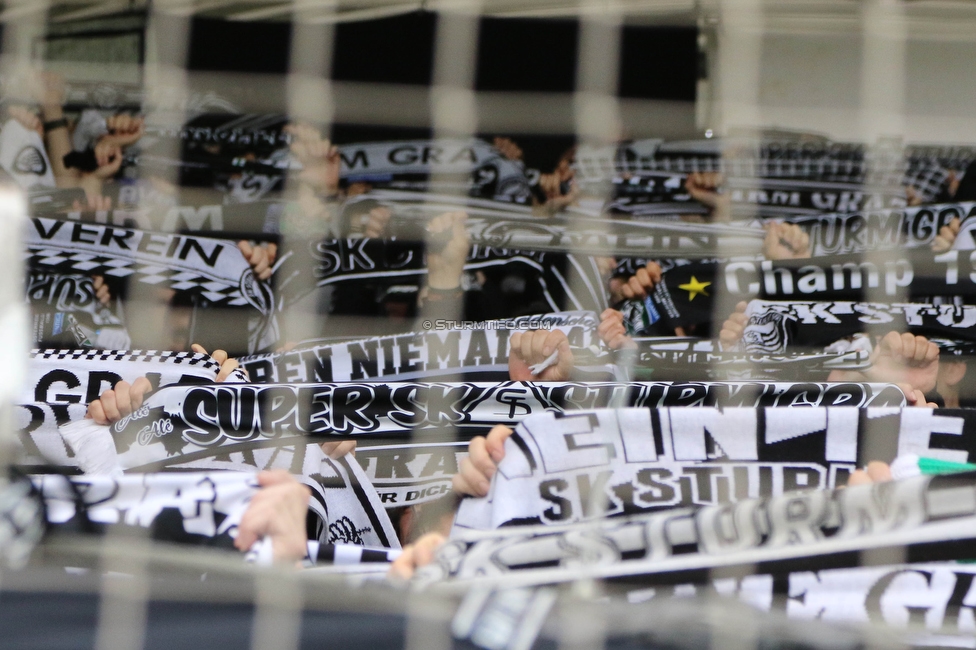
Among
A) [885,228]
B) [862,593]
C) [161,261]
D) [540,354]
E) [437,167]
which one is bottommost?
[862,593]

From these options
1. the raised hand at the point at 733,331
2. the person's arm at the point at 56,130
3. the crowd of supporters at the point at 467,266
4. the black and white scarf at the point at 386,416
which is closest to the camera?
the black and white scarf at the point at 386,416

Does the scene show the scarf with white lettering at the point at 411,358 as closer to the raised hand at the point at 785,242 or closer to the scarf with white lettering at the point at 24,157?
the raised hand at the point at 785,242

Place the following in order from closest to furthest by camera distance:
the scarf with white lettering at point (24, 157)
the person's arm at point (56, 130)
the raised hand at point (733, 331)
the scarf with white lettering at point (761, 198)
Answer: the raised hand at point (733, 331), the scarf with white lettering at point (24, 157), the person's arm at point (56, 130), the scarf with white lettering at point (761, 198)

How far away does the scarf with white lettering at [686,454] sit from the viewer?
94cm

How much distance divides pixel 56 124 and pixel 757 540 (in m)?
2.01

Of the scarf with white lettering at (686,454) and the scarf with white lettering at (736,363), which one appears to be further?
the scarf with white lettering at (736,363)

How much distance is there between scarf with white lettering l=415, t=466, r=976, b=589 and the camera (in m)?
0.75

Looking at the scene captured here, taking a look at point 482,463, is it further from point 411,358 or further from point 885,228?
point 885,228

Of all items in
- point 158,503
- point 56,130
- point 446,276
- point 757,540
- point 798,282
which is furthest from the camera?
point 56,130

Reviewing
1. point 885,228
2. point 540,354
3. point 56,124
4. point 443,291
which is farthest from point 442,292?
point 56,124

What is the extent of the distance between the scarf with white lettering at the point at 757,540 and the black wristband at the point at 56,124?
5.90ft

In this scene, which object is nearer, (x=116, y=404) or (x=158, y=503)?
(x=158, y=503)

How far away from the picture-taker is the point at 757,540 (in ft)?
2.60

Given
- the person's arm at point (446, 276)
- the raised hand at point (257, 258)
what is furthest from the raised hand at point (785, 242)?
the raised hand at point (257, 258)
